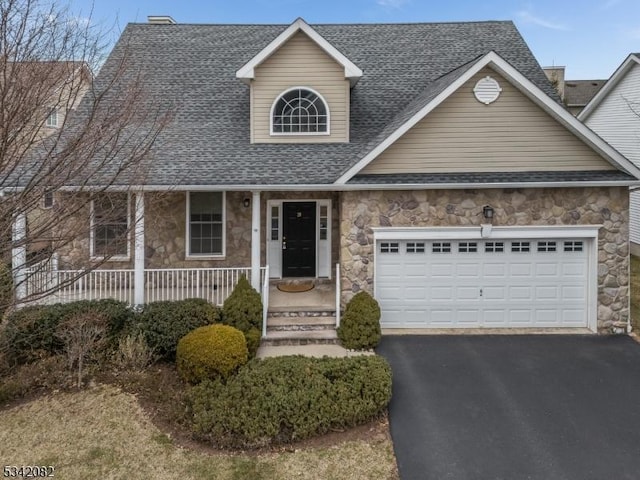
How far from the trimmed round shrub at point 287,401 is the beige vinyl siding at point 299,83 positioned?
629cm

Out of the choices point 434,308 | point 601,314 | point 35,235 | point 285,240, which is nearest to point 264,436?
point 35,235

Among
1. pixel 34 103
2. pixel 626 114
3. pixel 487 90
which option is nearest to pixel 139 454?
pixel 34 103

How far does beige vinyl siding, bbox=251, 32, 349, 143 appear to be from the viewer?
11.5 m

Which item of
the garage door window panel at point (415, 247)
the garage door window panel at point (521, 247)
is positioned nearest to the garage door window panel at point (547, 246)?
the garage door window panel at point (521, 247)

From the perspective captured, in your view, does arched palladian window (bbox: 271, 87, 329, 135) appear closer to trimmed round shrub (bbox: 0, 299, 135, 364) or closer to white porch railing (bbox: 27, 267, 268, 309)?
white porch railing (bbox: 27, 267, 268, 309)

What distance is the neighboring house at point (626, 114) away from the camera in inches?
699

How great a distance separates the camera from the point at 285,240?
40.0 feet

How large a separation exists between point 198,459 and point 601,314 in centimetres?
903

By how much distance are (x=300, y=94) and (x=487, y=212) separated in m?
5.53

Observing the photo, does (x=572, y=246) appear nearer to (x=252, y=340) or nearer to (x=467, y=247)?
(x=467, y=247)

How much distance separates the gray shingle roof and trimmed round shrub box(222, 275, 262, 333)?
2513 mm

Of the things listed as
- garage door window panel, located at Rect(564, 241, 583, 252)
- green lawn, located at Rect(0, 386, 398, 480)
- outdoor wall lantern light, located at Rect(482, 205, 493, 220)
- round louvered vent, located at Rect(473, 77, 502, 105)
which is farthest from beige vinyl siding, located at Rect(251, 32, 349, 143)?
green lawn, located at Rect(0, 386, 398, 480)

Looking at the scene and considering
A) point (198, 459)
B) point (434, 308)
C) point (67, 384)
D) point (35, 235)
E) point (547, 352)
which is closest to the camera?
point (35, 235)

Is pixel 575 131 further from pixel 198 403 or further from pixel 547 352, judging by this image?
pixel 198 403
